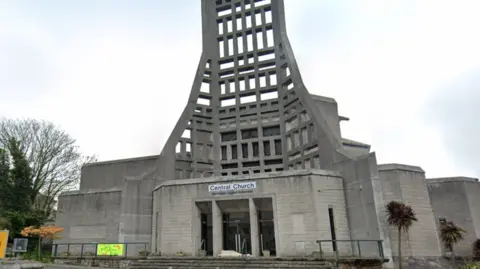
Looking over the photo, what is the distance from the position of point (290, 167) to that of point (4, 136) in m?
30.2

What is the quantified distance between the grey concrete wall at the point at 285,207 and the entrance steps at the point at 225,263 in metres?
2.38

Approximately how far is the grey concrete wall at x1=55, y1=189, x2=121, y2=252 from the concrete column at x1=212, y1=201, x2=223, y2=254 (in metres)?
9.14

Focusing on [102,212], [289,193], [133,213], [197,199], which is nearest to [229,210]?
[197,199]

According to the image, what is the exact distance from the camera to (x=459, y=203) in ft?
93.0

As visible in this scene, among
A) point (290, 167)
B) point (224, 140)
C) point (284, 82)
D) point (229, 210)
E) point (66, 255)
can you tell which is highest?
point (284, 82)

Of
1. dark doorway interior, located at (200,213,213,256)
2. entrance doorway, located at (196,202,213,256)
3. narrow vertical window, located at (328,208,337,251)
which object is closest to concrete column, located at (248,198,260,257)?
entrance doorway, located at (196,202,213,256)

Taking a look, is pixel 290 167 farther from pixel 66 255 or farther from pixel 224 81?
pixel 66 255

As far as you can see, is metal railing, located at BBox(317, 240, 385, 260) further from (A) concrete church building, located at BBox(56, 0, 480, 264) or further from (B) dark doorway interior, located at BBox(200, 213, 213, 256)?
(B) dark doorway interior, located at BBox(200, 213, 213, 256)

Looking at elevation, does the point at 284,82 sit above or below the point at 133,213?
above

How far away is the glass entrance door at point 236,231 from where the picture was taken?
2795 centimetres

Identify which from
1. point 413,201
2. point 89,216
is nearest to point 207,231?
point 89,216

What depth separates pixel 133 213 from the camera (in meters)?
29.5

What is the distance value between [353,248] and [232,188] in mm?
9384

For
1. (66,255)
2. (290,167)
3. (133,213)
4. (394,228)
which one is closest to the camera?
(394,228)
